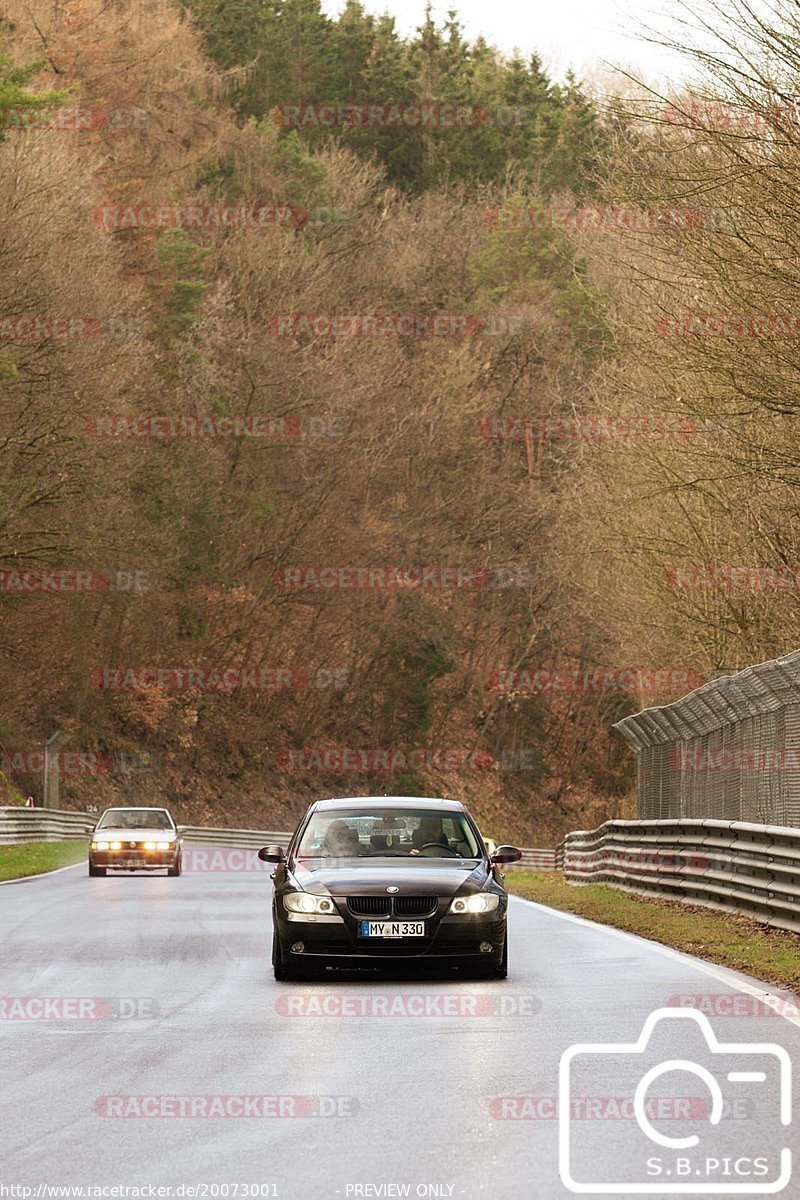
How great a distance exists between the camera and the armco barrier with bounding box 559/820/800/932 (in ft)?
62.6

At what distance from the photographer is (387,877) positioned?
50.9 ft

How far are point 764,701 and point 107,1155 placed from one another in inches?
550

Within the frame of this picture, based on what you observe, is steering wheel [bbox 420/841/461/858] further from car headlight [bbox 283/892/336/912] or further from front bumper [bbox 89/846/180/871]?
front bumper [bbox 89/846/180/871]

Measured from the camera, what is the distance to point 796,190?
2194 centimetres

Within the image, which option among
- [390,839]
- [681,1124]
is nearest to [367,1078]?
[681,1124]

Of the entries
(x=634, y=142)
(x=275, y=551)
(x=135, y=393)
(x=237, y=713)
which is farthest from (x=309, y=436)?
(x=634, y=142)

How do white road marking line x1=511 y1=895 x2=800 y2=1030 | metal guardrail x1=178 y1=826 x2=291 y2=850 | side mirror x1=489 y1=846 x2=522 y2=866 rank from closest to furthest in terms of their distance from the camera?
1. white road marking line x1=511 y1=895 x2=800 y2=1030
2. side mirror x1=489 y1=846 x2=522 y2=866
3. metal guardrail x1=178 y1=826 x2=291 y2=850

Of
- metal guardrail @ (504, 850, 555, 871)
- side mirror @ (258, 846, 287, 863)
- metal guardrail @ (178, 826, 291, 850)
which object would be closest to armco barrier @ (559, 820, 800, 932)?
side mirror @ (258, 846, 287, 863)

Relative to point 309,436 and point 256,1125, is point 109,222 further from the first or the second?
point 256,1125

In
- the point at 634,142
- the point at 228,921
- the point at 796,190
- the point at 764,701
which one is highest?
the point at 634,142

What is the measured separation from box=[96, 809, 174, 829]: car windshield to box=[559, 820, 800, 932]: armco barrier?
→ 9.34m

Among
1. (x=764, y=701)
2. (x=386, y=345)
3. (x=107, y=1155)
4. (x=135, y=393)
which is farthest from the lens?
(x=386, y=345)

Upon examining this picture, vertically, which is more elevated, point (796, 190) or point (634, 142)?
point (634, 142)

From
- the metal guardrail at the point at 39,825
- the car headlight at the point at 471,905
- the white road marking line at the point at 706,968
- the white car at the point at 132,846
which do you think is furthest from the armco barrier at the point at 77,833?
the car headlight at the point at 471,905
